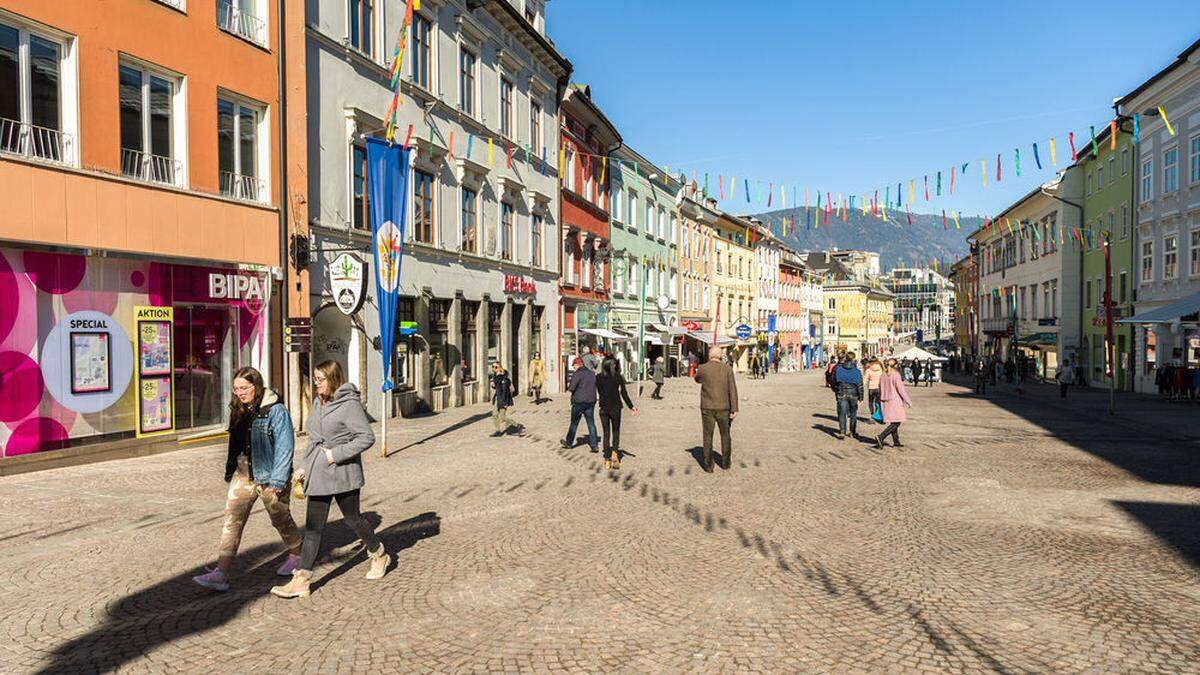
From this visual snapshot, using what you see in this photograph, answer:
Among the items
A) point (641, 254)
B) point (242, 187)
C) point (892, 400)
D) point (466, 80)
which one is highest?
point (466, 80)

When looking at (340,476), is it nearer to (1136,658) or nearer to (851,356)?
(1136,658)

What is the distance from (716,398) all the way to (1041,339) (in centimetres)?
4554

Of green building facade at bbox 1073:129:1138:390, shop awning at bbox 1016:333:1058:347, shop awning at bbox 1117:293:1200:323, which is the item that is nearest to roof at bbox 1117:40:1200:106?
green building facade at bbox 1073:129:1138:390

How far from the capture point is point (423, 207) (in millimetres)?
22859

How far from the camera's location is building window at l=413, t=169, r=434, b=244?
2244 cm

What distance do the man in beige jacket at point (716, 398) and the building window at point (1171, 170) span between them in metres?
28.8

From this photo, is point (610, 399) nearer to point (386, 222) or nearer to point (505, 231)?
point (386, 222)

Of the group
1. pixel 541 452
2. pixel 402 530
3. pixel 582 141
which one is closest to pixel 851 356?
pixel 541 452

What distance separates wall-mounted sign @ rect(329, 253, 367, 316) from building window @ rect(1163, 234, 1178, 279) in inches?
1202

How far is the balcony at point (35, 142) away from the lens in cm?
1204

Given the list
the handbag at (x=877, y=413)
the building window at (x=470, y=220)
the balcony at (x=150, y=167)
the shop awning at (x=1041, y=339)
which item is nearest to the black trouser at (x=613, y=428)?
the balcony at (x=150, y=167)

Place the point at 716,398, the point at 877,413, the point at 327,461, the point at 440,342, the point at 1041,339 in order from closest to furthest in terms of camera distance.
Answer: the point at 327,461 < the point at 716,398 < the point at 877,413 < the point at 440,342 < the point at 1041,339

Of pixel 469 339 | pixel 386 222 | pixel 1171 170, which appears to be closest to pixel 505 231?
pixel 469 339

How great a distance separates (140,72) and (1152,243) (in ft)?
119
